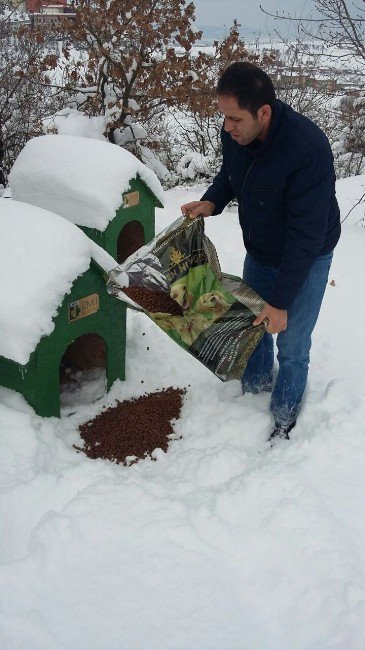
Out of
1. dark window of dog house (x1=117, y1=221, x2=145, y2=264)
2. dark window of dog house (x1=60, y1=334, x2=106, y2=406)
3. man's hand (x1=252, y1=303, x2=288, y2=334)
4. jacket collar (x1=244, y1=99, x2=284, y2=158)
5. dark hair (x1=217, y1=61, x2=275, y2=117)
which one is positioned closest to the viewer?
dark hair (x1=217, y1=61, x2=275, y2=117)

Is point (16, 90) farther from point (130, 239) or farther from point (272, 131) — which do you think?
point (272, 131)

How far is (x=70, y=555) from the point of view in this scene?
1.93 metres

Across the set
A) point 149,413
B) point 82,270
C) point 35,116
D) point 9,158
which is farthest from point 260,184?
point 35,116

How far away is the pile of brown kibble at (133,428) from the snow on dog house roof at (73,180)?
1.43 meters

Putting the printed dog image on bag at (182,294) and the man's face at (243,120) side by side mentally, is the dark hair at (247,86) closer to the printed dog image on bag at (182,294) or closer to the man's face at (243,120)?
the man's face at (243,120)

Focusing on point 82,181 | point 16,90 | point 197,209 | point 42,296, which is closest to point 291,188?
point 197,209

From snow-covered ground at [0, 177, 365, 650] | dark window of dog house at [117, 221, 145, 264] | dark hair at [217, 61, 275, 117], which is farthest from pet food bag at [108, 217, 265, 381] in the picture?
dark window of dog house at [117, 221, 145, 264]

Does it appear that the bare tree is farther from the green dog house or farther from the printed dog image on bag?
the printed dog image on bag

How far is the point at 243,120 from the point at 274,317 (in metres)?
0.80

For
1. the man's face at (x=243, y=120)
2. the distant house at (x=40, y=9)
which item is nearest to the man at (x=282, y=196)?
the man's face at (x=243, y=120)

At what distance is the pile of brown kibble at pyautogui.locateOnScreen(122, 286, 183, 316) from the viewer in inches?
101

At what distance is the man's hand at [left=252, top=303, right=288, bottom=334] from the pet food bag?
204mm

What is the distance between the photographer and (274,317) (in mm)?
2172

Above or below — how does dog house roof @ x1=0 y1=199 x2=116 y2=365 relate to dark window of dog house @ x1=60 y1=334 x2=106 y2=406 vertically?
above
